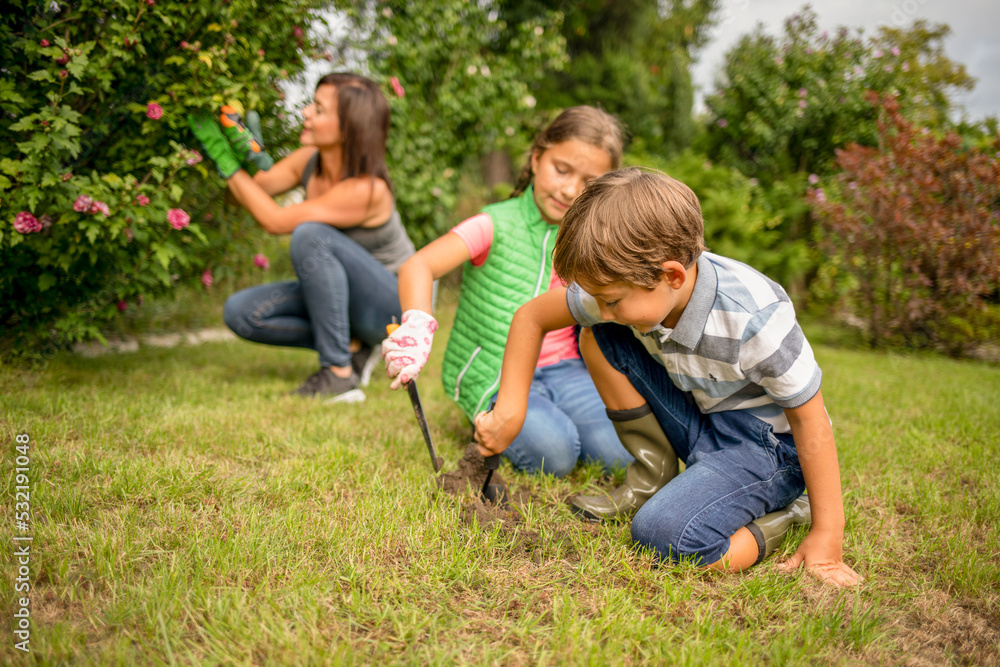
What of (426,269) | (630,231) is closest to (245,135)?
(426,269)

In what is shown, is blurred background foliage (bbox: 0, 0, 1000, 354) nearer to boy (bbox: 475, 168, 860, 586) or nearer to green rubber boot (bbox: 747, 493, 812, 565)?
boy (bbox: 475, 168, 860, 586)

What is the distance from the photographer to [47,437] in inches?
79.0

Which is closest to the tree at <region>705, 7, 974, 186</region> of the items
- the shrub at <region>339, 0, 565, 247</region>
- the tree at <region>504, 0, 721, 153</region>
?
the tree at <region>504, 0, 721, 153</region>

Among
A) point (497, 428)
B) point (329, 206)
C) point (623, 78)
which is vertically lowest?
point (497, 428)

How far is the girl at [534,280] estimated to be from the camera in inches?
86.1

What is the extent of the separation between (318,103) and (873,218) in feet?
14.5

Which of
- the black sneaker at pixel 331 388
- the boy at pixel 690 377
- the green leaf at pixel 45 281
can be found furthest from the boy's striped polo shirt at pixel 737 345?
the green leaf at pixel 45 281

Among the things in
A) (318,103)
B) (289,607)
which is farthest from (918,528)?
(318,103)

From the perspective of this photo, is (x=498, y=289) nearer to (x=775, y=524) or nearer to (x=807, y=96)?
(x=775, y=524)

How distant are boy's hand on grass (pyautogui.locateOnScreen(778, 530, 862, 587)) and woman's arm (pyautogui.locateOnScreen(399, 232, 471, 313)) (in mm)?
1265

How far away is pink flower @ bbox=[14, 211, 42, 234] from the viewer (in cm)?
224

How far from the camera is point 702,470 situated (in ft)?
5.65

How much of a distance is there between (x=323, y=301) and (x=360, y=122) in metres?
0.88

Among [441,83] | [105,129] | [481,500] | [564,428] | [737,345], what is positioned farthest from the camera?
[441,83]
